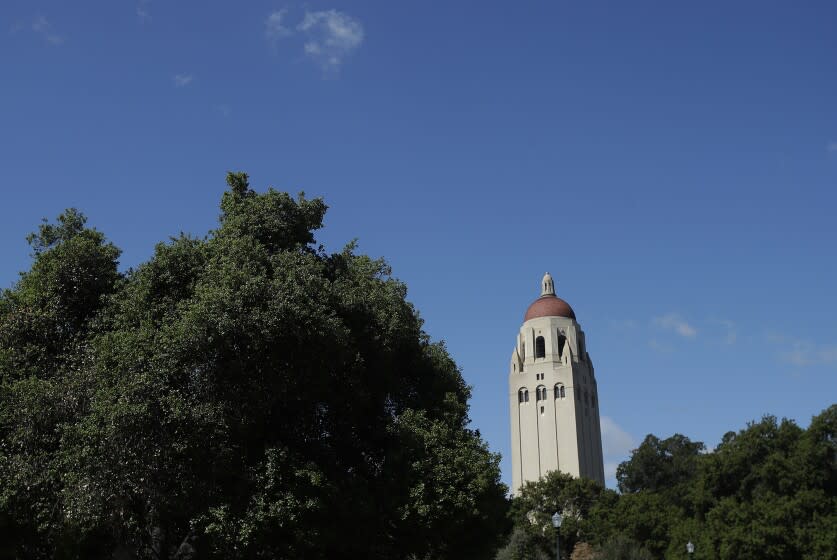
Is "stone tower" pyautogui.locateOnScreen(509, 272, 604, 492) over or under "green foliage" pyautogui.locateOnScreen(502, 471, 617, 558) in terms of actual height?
over

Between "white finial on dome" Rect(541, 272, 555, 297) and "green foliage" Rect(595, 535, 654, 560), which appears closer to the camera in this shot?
"green foliage" Rect(595, 535, 654, 560)

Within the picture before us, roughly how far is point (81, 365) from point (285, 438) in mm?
5064

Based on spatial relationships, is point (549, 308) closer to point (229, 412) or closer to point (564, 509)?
point (564, 509)

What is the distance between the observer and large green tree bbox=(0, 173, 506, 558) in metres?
18.6

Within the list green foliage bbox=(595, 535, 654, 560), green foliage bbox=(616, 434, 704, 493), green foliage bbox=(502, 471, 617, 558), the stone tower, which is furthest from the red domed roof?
green foliage bbox=(595, 535, 654, 560)

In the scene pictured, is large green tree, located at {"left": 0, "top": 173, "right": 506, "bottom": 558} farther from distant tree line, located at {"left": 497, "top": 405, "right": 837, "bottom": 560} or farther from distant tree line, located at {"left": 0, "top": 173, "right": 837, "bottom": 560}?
distant tree line, located at {"left": 497, "top": 405, "right": 837, "bottom": 560}

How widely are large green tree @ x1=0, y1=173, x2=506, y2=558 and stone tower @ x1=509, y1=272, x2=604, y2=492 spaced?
76959 millimetres

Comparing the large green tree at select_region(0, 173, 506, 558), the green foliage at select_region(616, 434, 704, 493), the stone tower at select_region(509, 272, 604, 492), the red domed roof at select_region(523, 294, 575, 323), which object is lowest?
the large green tree at select_region(0, 173, 506, 558)

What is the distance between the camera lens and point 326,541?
781 inches

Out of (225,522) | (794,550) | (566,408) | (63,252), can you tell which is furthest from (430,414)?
(566,408)

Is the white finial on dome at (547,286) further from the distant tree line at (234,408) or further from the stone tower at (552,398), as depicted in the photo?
the distant tree line at (234,408)

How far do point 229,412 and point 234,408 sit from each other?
14cm

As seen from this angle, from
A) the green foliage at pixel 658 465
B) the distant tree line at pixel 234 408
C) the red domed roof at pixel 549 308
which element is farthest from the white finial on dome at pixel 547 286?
the distant tree line at pixel 234 408

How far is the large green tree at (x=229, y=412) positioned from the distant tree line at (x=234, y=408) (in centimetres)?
5
